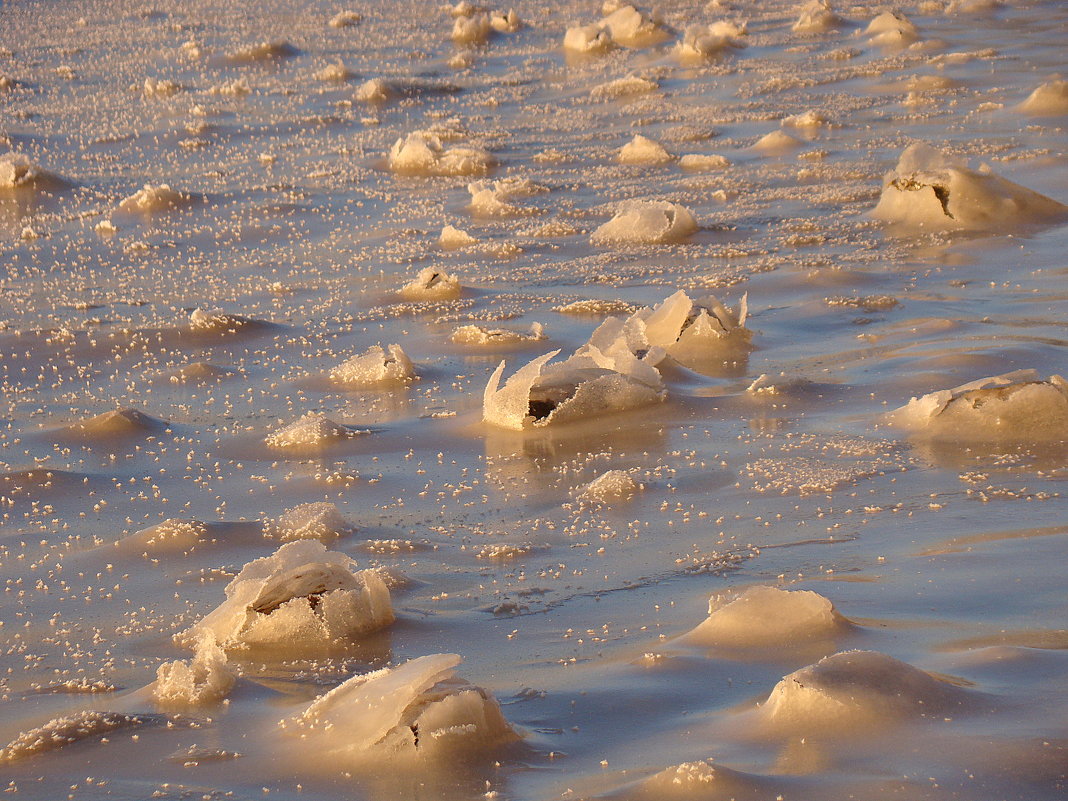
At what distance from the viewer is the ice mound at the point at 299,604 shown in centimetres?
286

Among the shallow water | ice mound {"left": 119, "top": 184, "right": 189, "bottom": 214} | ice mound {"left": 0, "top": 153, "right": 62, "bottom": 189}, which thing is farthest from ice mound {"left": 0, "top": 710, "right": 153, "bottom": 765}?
ice mound {"left": 0, "top": 153, "right": 62, "bottom": 189}

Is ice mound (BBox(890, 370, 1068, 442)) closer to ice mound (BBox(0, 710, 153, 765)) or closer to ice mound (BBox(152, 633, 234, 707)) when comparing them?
ice mound (BBox(152, 633, 234, 707))

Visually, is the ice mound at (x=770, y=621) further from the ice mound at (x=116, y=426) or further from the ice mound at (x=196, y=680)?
the ice mound at (x=116, y=426)

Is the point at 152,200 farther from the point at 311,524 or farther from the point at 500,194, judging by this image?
the point at 311,524

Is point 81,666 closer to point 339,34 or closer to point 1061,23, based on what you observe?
point 1061,23

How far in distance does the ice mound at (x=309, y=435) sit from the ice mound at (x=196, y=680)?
1.55 m

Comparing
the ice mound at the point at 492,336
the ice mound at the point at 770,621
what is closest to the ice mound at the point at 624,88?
the ice mound at the point at 492,336

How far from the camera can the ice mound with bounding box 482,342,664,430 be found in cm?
421

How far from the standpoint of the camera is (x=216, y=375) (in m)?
4.93

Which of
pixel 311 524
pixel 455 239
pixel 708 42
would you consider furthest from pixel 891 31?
pixel 311 524

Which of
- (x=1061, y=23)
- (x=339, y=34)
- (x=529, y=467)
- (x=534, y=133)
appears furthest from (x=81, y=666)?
(x=339, y=34)

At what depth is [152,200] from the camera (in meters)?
7.27

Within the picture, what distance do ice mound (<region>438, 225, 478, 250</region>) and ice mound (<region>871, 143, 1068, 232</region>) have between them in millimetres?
1717

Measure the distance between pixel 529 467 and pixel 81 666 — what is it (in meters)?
1.41
